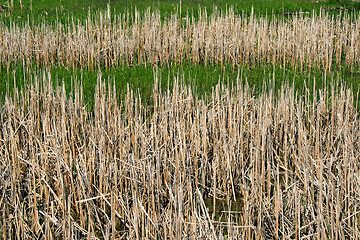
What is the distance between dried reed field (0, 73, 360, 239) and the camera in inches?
108

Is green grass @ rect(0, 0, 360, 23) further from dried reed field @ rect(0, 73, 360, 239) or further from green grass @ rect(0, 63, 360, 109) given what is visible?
dried reed field @ rect(0, 73, 360, 239)

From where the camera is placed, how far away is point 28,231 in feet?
10.0

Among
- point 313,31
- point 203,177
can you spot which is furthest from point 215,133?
point 313,31

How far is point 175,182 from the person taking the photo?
281cm

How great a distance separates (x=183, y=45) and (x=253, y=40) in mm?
1152

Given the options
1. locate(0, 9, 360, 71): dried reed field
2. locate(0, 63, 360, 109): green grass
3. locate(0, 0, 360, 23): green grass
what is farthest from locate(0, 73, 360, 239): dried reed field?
locate(0, 0, 360, 23): green grass

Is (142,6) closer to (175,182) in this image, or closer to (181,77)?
(181,77)

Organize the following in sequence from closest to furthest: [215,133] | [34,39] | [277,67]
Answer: [215,133]
[277,67]
[34,39]

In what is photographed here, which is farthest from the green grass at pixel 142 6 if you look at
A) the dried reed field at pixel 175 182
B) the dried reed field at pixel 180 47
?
the dried reed field at pixel 175 182

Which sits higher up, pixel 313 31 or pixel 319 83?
pixel 313 31

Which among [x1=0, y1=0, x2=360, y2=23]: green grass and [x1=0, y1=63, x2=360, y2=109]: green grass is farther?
[x1=0, y1=0, x2=360, y2=23]: green grass

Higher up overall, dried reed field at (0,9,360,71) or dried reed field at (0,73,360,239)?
dried reed field at (0,9,360,71)

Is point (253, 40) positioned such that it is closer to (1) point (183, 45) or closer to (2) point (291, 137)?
(1) point (183, 45)

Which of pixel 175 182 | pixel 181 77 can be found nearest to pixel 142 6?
pixel 181 77
